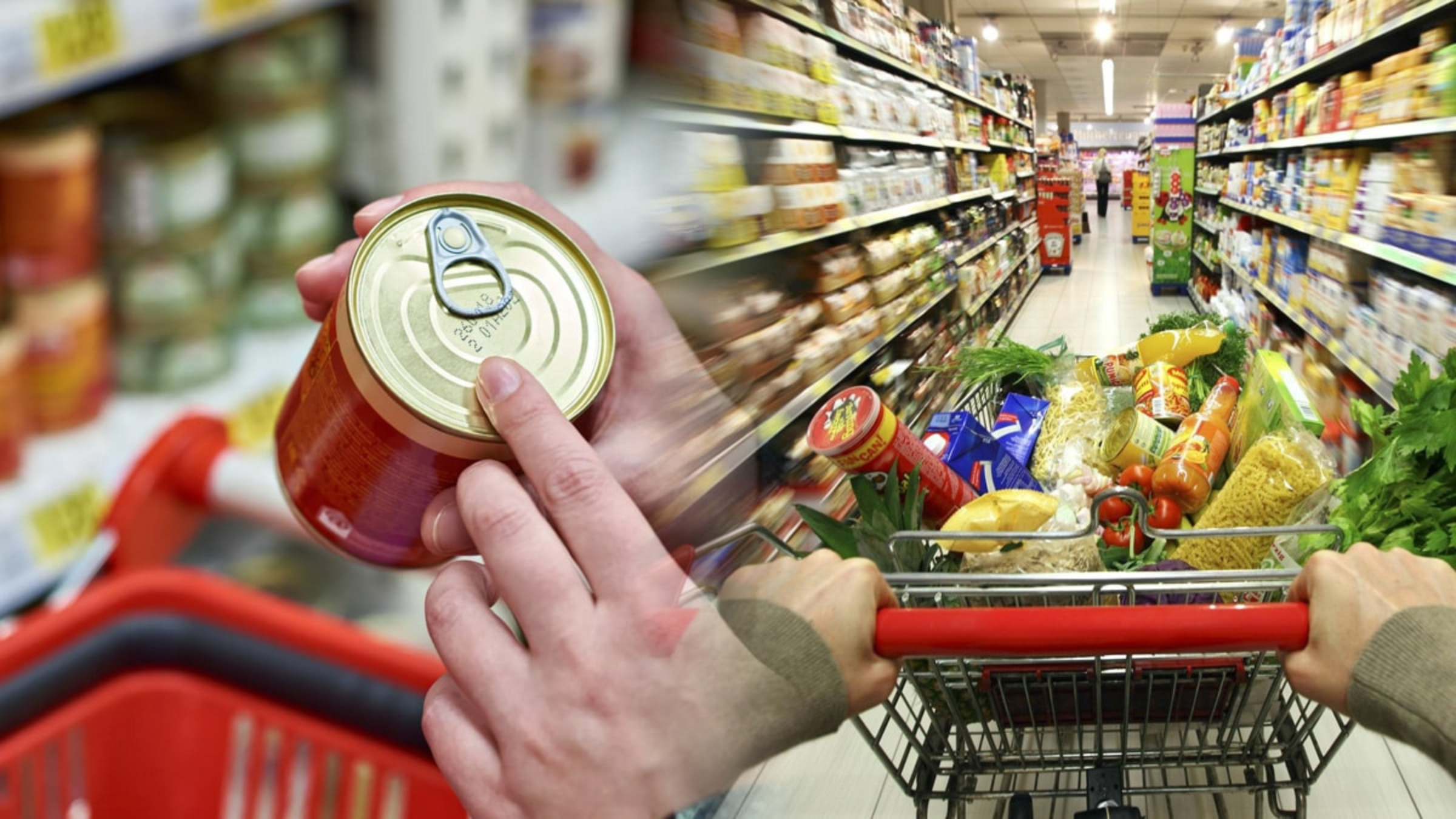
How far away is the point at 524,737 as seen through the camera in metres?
0.62

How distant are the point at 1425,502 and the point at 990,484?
1.83ft

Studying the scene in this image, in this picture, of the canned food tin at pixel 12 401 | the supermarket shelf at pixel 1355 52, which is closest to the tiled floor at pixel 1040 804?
the canned food tin at pixel 12 401

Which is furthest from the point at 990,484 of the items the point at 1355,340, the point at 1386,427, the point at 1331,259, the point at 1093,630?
the point at 1331,259

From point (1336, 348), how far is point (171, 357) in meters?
3.31

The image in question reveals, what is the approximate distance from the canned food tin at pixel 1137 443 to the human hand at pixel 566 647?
1.22m

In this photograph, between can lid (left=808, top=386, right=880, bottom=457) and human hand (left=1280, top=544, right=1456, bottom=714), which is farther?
can lid (left=808, top=386, right=880, bottom=457)

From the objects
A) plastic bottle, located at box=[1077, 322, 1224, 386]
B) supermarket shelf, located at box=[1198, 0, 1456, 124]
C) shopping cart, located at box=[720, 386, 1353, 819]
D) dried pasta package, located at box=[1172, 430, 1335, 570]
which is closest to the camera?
shopping cart, located at box=[720, 386, 1353, 819]

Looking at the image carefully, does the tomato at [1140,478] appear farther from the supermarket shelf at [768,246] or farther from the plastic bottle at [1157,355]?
the supermarket shelf at [768,246]

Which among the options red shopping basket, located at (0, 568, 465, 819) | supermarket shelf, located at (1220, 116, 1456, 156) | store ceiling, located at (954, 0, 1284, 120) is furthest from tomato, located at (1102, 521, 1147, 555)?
store ceiling, located at (954, 0, 1284, 120)

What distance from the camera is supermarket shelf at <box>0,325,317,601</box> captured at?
3.79ft

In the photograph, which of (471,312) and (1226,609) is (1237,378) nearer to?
(1226,609)

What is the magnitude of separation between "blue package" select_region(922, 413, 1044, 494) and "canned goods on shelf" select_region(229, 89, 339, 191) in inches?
35.8

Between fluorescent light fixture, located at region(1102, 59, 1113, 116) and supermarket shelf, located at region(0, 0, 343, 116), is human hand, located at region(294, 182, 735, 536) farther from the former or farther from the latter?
fluorescent light fixture, located at region(1102, 59, 1113, 116)

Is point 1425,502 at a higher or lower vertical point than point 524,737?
lower
